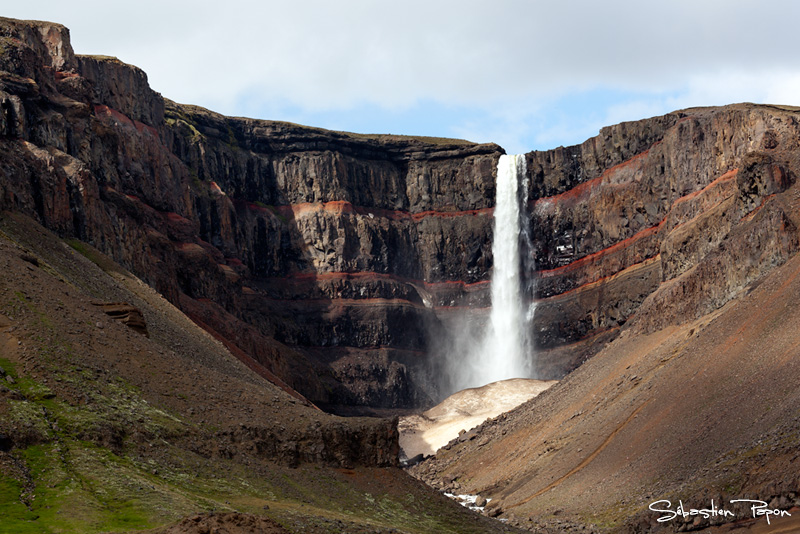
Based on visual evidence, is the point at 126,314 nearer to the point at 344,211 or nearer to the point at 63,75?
the point at 63,75

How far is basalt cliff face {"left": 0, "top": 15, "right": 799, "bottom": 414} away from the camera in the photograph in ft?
244

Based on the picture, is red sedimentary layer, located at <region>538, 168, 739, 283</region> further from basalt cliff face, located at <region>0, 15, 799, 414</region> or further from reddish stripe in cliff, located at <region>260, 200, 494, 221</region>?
reddish stripe in cliff, located at <region>260, 200, 494, 221</region>

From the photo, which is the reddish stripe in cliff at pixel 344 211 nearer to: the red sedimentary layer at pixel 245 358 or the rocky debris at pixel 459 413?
the rocky debris at pixel 459 413

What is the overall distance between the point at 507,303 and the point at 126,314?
75.0 metres

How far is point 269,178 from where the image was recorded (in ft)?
418

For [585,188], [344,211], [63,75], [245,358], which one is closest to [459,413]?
[245,358]

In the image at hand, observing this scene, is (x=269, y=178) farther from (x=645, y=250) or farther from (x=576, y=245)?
(x=645, y=250)

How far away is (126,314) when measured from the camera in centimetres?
5081

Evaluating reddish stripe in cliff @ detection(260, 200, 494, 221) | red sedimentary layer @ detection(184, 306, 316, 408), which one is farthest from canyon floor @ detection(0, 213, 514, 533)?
reddish stripe in cliff @ detection(260, 200, 494, 221)

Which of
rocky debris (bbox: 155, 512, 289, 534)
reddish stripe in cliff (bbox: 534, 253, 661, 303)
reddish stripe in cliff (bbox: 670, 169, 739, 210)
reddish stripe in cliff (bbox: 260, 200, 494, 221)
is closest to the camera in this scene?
rocky debris (bbox: 155, 512, 289, 534)

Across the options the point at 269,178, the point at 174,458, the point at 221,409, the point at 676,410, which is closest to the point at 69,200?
the point at 221,409
